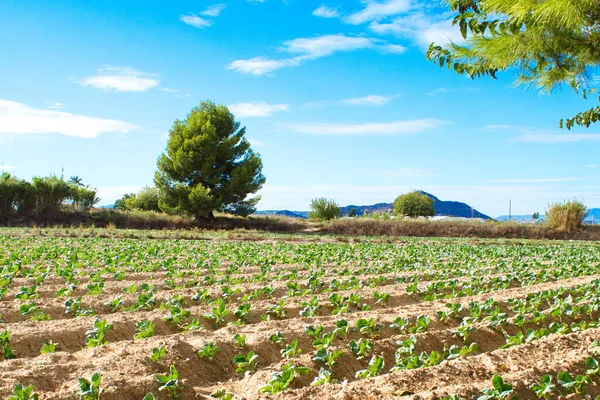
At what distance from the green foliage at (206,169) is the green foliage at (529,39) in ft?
95.8

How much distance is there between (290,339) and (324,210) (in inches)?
1396

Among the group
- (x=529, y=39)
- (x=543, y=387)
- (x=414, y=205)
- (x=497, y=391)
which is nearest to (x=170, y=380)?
(x=497, y=391)

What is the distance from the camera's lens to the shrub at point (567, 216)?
3547 centimetres

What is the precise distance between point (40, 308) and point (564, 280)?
9.88 meters

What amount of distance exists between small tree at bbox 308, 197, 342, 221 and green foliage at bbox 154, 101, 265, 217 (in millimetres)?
5833

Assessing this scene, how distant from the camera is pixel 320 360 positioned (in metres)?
4.88

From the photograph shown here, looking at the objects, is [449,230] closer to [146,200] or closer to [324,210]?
[324,210]

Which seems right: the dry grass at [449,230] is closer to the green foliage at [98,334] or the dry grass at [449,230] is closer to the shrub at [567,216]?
the shrub at [567,216]

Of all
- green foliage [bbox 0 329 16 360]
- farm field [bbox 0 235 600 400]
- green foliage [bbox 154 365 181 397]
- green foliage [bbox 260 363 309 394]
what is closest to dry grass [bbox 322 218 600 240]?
farm field [bbox 0 235 600 400]

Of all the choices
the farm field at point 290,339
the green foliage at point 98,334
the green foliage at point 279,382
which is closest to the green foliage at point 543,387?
the farm field at point 290,339

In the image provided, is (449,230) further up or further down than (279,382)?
further up

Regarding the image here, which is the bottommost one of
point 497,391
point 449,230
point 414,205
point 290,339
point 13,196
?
point 290,339

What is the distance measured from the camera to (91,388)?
3795mm

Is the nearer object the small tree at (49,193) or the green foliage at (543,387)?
the green foliage at (543,387)
